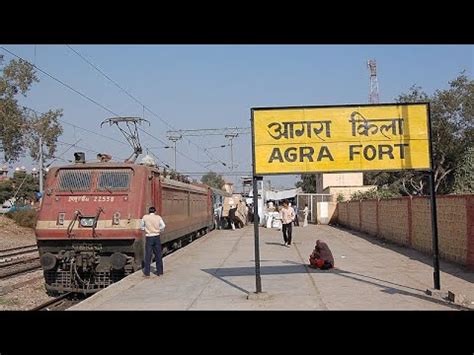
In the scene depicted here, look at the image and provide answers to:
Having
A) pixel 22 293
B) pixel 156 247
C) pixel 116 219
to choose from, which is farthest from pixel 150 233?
pixel 22 293

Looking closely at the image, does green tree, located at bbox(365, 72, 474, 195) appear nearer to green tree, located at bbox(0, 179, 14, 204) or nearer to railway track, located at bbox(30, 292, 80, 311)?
railway track, located at bbox(30, 292, 80, 311)

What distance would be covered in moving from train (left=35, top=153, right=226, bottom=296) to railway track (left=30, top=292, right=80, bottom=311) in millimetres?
235

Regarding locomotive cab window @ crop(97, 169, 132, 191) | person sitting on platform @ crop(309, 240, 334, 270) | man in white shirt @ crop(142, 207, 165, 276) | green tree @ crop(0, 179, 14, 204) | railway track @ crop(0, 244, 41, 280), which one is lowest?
railway track @ crop(0, 244, 41, 280)

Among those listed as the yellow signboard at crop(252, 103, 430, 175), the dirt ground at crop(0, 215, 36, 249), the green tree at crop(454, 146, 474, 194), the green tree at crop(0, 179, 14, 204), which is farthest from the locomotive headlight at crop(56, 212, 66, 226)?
the green tree at crop(0, 179, 14, 204)

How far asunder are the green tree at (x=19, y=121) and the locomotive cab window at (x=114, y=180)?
78.0 feet

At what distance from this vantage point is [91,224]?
11.8m

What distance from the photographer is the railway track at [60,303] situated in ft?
35.1

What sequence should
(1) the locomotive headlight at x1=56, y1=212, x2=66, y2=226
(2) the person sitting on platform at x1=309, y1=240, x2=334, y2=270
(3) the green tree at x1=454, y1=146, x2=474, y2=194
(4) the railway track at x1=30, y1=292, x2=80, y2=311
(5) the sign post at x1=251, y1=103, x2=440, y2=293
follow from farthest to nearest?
(3) the green tree at x1=454, y1=146, x2=474, y2=194, (2) the person sitting on platform at x1=309, y1=240, x2=334, y2=270, (1) the locomotive headlight at x1=56, y1=212, x2=66, y2=226, (4) the railway track at x1=30, y1=292, x2=80, y2=311, (5) the sign post at x1=251, y1=103, x2=440, y2=293

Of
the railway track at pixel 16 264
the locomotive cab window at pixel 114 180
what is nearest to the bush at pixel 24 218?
the railway track at pixel 16 264

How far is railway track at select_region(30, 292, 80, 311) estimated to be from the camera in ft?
35.1

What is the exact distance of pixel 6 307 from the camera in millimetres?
10672
